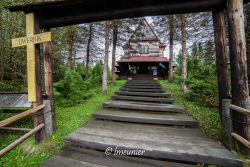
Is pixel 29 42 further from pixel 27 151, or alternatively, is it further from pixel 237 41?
pixel 237 41

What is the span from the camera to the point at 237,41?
2.05 metres

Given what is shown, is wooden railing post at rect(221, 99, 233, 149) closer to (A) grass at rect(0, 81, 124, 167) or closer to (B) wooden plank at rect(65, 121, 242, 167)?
(B) wooden plank at rect(65, 121, 242, 167)

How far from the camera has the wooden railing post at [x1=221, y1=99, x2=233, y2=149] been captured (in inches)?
84.7

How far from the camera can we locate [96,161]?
75.8 inches

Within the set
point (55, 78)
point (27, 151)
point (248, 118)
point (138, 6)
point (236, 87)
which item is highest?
point (138, 6)

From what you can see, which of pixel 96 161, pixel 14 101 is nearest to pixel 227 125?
pixel 96 161

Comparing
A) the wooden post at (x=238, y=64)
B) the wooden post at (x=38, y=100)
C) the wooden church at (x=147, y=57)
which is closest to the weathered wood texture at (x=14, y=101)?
the wooden post at (x=38, y=100)

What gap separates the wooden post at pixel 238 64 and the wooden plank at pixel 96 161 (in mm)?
1246

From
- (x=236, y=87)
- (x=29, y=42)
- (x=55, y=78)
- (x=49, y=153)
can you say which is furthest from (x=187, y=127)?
(x=55, y=78)

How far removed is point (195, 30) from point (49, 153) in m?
9.99

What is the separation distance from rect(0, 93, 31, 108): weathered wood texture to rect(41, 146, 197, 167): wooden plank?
185cm

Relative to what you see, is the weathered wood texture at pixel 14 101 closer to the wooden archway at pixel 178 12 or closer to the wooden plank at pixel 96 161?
the wooden archway at pixel 178 12

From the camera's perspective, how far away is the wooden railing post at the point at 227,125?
2.15 m

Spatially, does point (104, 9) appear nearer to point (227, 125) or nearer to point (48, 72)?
point (48, 72)
